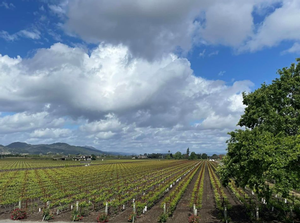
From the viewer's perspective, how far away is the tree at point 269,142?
15.6 m

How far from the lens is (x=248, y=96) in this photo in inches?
1041

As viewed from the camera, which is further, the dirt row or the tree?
the dirt row

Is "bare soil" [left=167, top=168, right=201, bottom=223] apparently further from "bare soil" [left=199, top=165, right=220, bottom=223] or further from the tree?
the tree

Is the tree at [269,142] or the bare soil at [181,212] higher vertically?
the tree at [269,142]

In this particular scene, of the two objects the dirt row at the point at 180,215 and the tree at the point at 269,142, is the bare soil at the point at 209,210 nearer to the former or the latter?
the dirt row at the point at 180,215

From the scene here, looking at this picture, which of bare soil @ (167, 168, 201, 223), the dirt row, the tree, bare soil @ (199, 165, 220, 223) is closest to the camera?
the tree

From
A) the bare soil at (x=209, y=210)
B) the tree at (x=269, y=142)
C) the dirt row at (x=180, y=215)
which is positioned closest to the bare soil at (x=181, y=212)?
the dirt row at (x=180, y=215)

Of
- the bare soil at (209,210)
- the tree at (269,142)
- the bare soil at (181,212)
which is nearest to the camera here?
the tree at (269,142)

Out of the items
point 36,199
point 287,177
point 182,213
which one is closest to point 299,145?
point 287,177

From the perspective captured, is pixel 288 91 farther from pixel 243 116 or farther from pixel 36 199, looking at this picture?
pixel 36 199

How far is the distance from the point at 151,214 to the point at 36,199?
18912mm

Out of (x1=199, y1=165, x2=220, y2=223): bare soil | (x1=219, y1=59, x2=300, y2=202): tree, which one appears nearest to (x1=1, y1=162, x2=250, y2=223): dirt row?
(x1=199, y1=165, x2=220, y2=223): bare soil

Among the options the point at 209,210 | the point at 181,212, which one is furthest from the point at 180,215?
the point at 209,210

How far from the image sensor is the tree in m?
15.6
